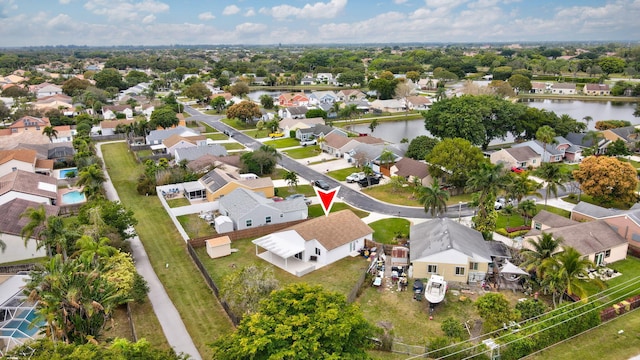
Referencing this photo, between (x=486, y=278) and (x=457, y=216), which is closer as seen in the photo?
(x=486, y=278)

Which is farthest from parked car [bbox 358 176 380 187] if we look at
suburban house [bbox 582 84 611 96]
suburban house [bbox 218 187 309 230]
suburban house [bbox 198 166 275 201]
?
suburban house [bbox 582 84 611 96]

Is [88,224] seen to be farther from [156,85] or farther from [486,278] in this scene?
[156,85]

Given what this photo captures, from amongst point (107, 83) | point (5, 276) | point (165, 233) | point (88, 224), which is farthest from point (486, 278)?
point (107, 83)

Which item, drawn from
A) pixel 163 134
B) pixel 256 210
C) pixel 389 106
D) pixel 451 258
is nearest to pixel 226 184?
pixel 256 210

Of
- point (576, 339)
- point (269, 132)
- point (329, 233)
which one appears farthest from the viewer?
point (269, 132)

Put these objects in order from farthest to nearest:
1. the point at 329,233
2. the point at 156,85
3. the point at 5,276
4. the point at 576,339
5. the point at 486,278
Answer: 1. the point at 156,85
2. the point at 329,233
3. the point at 486,278
4. the point at 5,276
5. the point at 576,339

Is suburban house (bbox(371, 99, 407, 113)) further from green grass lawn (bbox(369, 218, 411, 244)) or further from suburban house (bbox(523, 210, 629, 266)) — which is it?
suburban house (bbox(523, 210, 629, 266))

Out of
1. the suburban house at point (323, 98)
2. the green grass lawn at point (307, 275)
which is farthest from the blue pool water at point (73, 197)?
the suburban house at point (323, 98)

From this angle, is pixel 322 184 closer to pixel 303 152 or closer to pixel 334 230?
pixel 334 230
